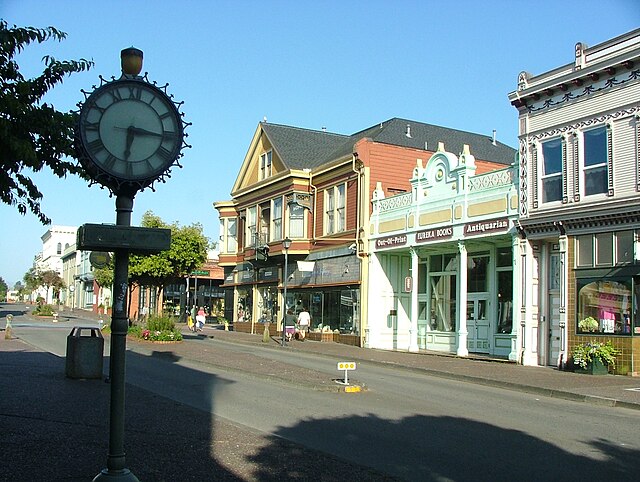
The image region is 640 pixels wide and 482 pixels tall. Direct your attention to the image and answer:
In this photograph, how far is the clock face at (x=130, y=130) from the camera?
5324 mm

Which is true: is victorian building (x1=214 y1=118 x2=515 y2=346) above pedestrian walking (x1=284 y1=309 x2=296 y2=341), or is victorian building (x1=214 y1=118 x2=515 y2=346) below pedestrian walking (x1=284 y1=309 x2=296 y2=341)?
above

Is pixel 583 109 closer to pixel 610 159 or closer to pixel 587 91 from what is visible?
pixel 587 91

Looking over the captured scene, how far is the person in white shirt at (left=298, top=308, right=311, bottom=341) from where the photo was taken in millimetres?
35188

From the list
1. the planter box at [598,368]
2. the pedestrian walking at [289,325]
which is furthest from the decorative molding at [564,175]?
the pedestrian walking at [289,325]

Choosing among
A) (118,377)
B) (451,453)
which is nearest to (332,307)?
(451,453)

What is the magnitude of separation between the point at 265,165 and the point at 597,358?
78.8 feet

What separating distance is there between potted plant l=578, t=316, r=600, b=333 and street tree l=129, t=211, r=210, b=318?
2479cm

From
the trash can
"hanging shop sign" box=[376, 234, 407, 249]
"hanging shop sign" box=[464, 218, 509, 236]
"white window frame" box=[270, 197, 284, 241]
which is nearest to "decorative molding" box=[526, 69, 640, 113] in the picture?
"hanging shop sign" box=[464, 218, 509, 236]

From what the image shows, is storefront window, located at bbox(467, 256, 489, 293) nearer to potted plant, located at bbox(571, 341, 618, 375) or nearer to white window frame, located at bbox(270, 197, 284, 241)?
potted plant, located at bbox(571, 341, 618, 375)

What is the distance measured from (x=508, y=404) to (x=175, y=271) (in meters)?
30.7

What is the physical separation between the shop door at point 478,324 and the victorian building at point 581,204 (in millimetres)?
3485

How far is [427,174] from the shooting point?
2789cm

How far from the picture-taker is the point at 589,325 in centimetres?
2042

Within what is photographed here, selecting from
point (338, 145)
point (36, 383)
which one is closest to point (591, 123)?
point (36, 383)
